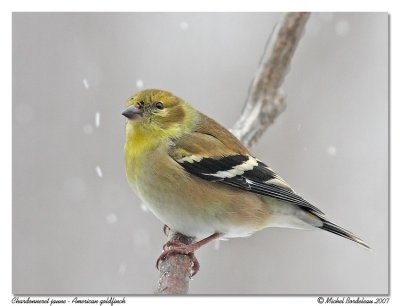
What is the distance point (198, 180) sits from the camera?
3.81 meters

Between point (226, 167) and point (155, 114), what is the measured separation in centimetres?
62

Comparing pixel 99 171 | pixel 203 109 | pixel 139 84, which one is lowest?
pixel 99 171

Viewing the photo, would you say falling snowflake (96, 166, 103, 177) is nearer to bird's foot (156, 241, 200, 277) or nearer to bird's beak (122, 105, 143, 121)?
bird's beak (122, 105, 143, 121)

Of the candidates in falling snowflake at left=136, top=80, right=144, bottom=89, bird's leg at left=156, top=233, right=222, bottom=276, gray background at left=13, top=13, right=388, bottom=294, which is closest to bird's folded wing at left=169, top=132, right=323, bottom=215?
bird's leg at left=156, top=233, right=222, bottom=276

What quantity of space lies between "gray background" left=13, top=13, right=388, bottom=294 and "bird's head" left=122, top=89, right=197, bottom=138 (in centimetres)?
135

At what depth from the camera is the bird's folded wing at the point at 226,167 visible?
3867 mm

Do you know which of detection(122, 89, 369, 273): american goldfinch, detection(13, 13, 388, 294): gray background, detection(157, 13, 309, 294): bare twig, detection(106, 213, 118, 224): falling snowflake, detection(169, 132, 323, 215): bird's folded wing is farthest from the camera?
detection(106, 213, 118, 224): falling snowflake

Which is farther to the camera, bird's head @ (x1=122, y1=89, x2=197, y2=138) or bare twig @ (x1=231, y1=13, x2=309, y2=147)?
bare twig @ (x1=231, y1=13, x2=309, y2=147)

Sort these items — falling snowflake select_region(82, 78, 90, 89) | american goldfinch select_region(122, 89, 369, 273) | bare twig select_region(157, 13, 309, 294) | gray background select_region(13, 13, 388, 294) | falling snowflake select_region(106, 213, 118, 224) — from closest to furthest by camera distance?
1. american goldfinch select_region(122, 89, 369, 273)
2. bare twig select_region(157, 13, 309, 294)
3. gray background select_region(13, 13, 388, 294)
4. falling snowflake select_region(82, 78, 90, 89)
5. falling snowflake select_region(106, 213, 118, 224)

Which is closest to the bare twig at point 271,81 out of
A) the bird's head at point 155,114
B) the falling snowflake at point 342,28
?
the falling snowflake at point 342,28

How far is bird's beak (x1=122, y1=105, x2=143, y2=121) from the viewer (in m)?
3.86

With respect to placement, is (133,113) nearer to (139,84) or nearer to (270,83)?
(270,83)

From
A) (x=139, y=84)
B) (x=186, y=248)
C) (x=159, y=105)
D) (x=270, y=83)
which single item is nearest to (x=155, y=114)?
(x=159, y=105)
